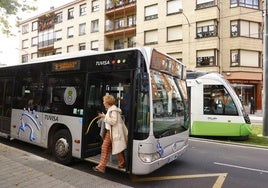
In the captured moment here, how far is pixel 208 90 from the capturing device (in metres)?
12.1

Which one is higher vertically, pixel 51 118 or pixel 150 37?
pixel 150 37

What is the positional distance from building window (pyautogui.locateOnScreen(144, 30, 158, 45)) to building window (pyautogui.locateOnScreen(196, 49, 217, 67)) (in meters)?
5.94

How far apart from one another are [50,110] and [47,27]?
46.1 meters

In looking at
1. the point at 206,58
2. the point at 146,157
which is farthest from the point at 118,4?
the point at 146,157

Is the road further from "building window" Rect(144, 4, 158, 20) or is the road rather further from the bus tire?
"building window" Rect(144, 4, 158, 20)

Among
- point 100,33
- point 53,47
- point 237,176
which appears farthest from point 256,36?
point 53,47

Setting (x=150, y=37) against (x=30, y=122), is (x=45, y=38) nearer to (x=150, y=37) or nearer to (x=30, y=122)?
(x=150, y=37)


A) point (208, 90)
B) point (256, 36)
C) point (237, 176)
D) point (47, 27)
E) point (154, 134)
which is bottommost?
point (237, 176)

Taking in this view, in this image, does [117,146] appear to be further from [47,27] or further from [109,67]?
[47,27]

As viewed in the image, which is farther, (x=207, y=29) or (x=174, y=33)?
(x=174, y=33)

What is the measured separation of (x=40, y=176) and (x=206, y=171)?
3808 millimetres

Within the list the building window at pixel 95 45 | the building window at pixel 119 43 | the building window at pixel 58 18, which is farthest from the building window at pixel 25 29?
the building window at pixel 119 43

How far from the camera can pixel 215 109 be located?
11930 mm

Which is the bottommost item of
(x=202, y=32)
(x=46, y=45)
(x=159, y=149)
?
(x=159, y=149)
